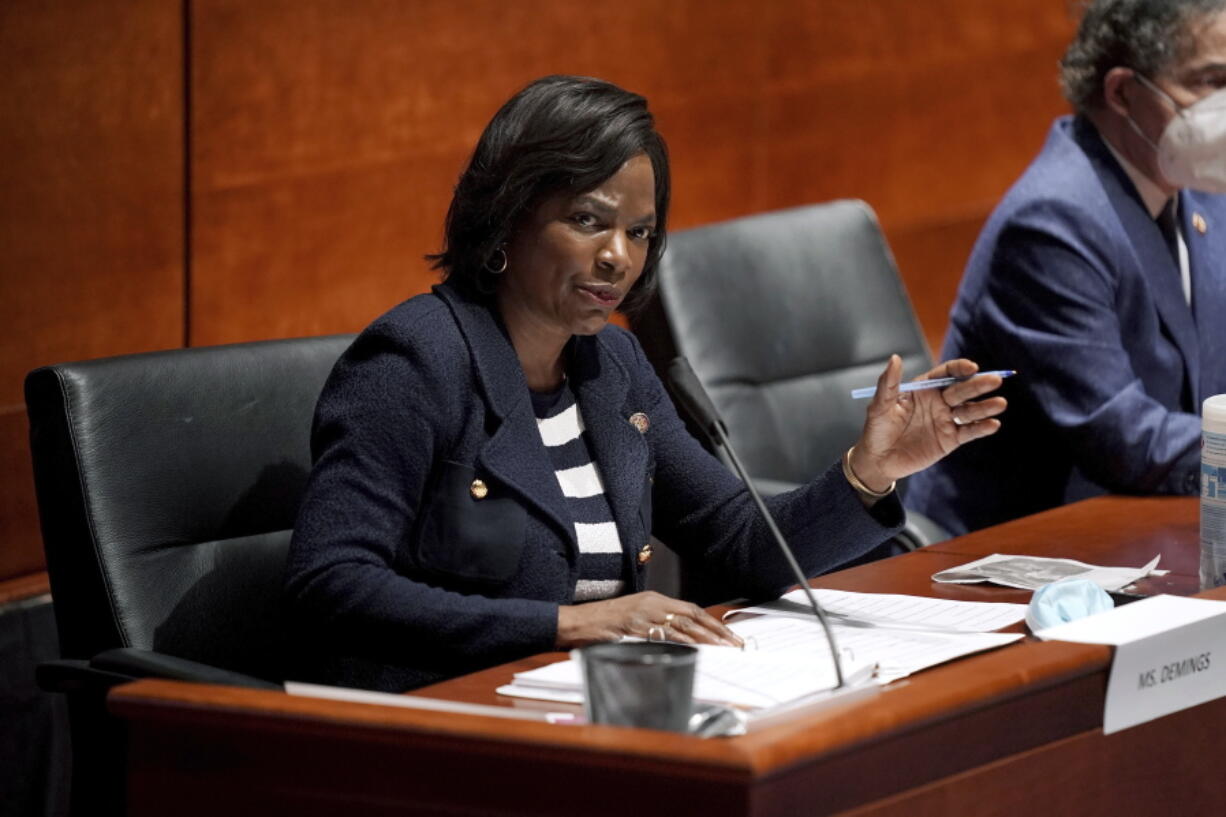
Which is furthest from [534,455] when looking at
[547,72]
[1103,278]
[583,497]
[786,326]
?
[547,72]

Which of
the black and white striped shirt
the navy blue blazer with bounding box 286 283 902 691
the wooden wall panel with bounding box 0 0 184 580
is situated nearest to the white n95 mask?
the navy blue blazer with bounding box 286 283 902 691

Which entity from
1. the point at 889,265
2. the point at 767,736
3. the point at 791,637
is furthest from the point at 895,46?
the point at 767,736

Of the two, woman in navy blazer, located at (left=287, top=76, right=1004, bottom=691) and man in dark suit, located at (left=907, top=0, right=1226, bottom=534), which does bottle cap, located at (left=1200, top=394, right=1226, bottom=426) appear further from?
man in dark suit, located at (left=907, top=0, right=1226, bottom=534)

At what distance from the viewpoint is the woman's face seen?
196 centimetres

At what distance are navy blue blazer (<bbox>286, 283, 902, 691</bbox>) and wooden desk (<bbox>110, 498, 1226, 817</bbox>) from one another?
14 centimetres

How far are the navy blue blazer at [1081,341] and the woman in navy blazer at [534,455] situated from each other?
710 mm

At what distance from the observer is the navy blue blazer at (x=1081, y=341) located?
2.66 m

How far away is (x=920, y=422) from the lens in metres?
2.04

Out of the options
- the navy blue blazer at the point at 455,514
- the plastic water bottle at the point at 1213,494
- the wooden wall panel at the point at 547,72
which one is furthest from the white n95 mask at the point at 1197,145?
the navy blue blazer at the point at 455,514

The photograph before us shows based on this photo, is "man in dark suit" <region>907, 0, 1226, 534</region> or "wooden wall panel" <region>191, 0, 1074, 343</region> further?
"wooden wall panel" <region>191, 0, 1074, 343</region>

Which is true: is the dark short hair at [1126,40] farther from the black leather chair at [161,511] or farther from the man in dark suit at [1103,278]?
the black leather chair at [161,511]

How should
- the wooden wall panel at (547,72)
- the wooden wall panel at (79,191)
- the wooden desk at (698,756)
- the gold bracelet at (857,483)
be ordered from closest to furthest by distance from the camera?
the wooden desk at (698,756), the gold bracelet at (857,483), the wooden wall panel at (79,191), the wooden wall panel at (547,72)

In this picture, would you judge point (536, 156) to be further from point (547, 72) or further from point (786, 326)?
point (547, 72)

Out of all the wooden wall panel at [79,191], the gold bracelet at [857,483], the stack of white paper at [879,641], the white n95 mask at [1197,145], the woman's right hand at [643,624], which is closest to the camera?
the stack of white paper at [879,641]
